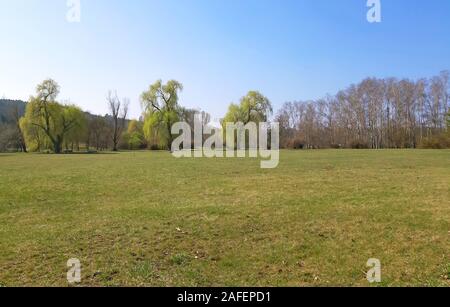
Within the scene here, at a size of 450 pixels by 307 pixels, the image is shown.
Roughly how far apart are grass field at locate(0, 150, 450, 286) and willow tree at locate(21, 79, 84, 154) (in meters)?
66.6

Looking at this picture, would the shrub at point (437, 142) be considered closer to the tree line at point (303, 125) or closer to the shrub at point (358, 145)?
the tree line at point (303, 125)

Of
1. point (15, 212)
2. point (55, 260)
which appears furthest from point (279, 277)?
point (15, 212)

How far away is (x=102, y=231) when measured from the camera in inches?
325

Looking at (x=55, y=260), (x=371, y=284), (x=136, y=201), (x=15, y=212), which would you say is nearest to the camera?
(x=371, y=284)

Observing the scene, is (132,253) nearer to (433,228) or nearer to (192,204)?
(192,204)

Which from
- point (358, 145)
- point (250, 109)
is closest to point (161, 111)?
point (250, 109)

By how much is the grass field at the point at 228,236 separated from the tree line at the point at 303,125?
199ft

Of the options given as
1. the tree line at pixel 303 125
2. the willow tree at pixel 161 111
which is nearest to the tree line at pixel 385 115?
the tree line at pixel 303 125

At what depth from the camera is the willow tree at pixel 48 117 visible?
7194cm

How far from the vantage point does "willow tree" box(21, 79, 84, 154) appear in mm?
71938

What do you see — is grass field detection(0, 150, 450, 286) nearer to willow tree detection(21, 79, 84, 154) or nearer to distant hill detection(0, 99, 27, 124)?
willow tree detection(21, 79, 84, 154)

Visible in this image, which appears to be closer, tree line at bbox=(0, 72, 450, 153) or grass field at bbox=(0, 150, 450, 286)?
grass field at bbox=(0, 150, 450, 286)

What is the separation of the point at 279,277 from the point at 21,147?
98.5m

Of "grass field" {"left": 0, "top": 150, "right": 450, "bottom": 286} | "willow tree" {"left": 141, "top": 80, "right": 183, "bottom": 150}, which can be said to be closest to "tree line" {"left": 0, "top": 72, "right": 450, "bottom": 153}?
"willow tree" {"left": 141, "top": 80, "right": 183, "bottom": 150}
